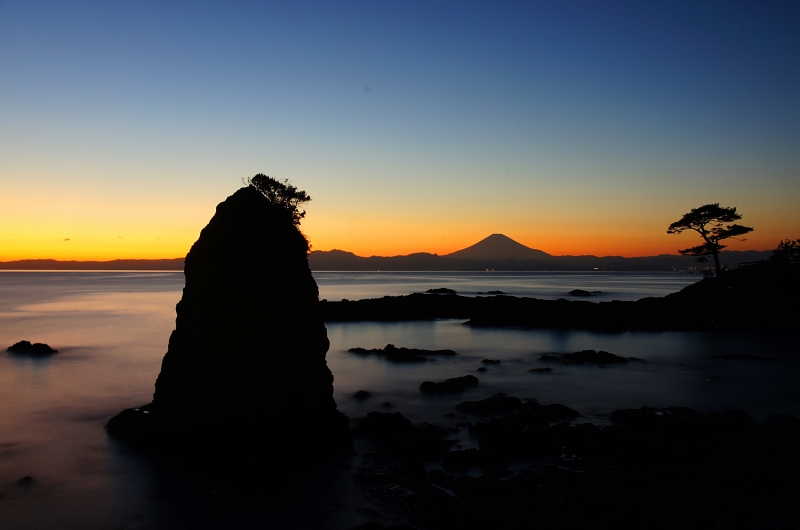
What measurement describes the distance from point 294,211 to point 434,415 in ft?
92.0

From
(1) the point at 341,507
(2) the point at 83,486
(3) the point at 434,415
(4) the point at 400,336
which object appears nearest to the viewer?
(1) the point at 341,507

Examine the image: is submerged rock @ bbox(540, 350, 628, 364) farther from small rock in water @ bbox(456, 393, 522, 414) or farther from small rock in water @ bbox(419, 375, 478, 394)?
small rock in water @ bbox(456, 393, 522, 414)

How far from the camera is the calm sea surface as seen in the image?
7.80m

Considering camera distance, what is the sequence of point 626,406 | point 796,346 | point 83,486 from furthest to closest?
point 796,346 → point 626,406 → point 83,486

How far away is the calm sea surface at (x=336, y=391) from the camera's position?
307 inches

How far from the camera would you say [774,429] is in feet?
32.7

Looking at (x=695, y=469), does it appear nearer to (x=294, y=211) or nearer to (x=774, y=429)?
(x=774, y=429)

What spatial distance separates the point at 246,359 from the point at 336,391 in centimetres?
664

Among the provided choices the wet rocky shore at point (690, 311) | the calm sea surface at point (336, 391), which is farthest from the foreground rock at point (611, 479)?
the wet rocky shore at point (690, 311)

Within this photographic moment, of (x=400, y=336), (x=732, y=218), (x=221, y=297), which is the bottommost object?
(x=400, y=336)

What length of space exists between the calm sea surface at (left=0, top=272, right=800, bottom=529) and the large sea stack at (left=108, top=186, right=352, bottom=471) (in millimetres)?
933

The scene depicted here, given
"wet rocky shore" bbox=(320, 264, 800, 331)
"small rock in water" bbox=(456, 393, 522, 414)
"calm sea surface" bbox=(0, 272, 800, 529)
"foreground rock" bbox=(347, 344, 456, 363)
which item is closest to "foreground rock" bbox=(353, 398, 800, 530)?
"calm sea surface" bbox=(0, 272, 800, 529)

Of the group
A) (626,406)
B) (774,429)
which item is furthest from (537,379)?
(774,429)

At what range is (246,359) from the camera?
32.0ft
